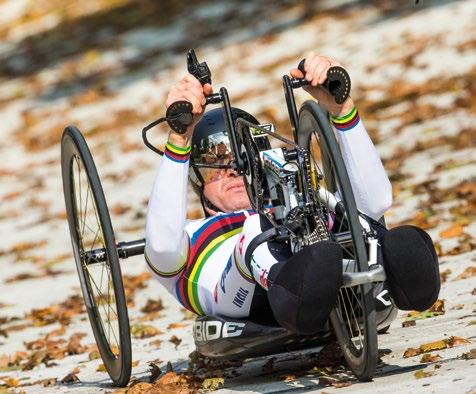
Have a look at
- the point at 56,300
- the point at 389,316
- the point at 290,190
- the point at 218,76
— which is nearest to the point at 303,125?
the point at 290,190

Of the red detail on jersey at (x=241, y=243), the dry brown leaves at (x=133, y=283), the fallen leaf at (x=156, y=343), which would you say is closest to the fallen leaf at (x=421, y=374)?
the red detail on jersey at (x=241, y=243)

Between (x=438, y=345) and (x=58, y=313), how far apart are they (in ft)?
12.7

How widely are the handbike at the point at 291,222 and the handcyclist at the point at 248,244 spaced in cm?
7

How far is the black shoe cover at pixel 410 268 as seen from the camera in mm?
4059

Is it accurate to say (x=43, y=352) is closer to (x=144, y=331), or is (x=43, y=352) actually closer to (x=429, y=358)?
(x=144, y=331)

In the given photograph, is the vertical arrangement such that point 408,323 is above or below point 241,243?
below

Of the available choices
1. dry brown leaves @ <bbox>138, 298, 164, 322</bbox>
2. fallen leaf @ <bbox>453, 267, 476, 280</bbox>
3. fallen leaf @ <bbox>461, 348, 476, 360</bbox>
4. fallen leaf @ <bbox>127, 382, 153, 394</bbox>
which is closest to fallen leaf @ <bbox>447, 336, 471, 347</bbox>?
fallen leaf @ <bbox>461, 348, 476, 360</bbox>

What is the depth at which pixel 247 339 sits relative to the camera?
469cm

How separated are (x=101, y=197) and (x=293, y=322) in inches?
40.9

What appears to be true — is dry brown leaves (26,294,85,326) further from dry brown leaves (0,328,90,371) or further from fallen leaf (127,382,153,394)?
fallen leaf (127,382,153,394)

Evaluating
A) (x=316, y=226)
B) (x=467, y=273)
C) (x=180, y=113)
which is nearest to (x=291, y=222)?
(x=316, y=226)

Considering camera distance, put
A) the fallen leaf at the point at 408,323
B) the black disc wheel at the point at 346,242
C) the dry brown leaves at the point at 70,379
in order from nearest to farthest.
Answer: the black disc wheel at the point at 346,242 → the fallen leaf at the point at 408,323 → the dry brown leaves at the point at 70,379

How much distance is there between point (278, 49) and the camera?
1762 cm

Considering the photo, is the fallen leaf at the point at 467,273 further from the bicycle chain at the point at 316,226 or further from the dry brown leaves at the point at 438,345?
the bicycle chain at the point at 316,226
